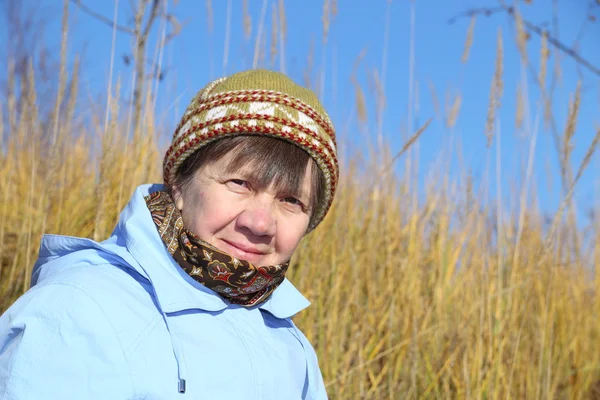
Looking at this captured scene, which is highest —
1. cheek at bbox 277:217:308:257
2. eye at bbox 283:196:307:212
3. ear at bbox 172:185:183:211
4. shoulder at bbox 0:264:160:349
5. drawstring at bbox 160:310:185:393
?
eye at bbox 283:196:307:212

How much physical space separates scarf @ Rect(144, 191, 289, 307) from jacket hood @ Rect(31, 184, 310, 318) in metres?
0.02

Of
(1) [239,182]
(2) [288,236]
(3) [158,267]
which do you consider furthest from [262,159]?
(3) [158,267]

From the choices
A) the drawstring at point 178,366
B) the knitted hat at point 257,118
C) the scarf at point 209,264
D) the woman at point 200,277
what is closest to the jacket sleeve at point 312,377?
the woman at point 200,277

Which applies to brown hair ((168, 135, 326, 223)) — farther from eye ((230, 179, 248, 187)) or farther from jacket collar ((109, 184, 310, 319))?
jacket collar ((109, 184, 310, 319))

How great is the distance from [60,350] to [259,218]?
0.48m

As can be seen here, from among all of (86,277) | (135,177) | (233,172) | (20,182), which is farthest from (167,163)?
(20,182)

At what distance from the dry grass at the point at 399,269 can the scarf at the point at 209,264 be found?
501 mm

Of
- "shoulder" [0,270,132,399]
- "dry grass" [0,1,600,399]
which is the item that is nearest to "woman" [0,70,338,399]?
"shoulder" [0,270,132,399]

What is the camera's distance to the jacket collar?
131 cm

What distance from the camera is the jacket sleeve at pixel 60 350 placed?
42.6 inches

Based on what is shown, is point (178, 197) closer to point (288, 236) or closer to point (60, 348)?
point (288, 236)

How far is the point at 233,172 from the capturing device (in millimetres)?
1465

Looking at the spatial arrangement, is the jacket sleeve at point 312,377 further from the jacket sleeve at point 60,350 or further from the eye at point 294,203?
the jacket sleeve at point 60,350

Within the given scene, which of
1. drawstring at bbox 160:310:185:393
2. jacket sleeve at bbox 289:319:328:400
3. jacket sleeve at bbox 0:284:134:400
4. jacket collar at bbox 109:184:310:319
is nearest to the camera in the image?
jacket sleeve at bbox 0:284:134:400
